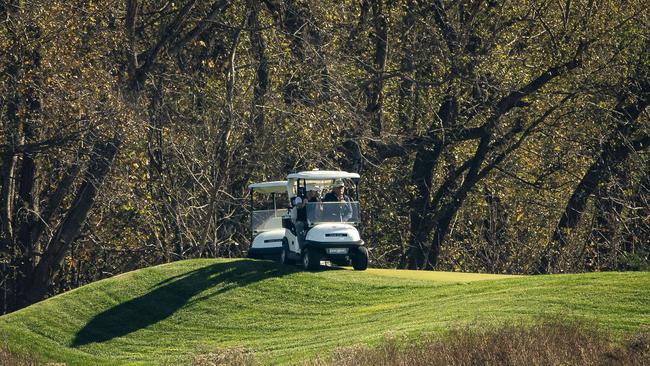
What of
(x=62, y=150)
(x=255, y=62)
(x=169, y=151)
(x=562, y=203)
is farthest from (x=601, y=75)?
(x=62, y=150)

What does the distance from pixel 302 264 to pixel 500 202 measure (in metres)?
12.5

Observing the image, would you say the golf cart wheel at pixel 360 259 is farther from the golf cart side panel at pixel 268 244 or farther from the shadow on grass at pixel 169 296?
the golf cart side panel at pixel 268 244

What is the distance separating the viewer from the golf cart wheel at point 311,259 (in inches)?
1015

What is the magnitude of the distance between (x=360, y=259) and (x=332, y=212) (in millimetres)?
1086

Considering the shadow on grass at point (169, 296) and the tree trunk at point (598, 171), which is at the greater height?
the tree trunk at point (598, 171)

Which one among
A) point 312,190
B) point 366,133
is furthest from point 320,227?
point 366,133

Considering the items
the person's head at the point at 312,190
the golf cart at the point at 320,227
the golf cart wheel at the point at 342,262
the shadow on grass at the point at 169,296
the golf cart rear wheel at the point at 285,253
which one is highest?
the person's head at the point at 312,190

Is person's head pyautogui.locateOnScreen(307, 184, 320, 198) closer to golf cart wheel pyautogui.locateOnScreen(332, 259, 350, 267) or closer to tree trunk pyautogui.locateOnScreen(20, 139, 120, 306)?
golf cart wheel pyautogui.locateOnScreen(332, 259, 350, 267)

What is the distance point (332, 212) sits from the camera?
2625cm

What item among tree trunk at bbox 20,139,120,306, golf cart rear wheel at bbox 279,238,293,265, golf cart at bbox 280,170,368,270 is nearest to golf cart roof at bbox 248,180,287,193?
golf cart at bbox 280,170,368,270

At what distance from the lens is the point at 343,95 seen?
33.3 meters

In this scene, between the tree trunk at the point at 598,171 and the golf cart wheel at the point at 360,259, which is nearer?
the golf cart wheel at the point at 360,259

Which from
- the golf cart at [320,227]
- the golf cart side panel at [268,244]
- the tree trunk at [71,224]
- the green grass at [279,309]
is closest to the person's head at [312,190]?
the golf cart at [320,227]

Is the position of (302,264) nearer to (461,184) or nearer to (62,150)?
(62,150)
